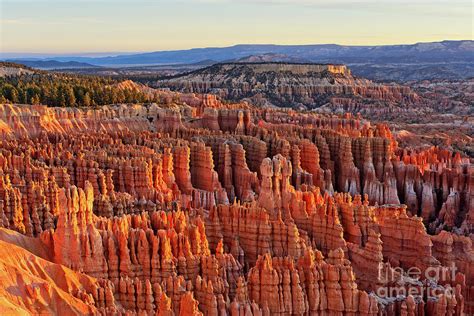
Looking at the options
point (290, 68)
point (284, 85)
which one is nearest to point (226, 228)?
point (284, 85)

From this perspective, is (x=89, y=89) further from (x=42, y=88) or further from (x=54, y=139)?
(x=54, y=139)

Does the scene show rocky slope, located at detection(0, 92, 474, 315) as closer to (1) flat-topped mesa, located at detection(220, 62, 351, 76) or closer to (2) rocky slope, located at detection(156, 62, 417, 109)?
(2) rocky slope, located at detection(156, 62, 417, 109)

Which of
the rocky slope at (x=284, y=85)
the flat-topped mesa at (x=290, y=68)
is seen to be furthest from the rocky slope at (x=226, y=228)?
the flat-topped mesa at (x=290, y=68)

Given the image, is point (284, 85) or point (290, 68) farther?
point (290, 68)

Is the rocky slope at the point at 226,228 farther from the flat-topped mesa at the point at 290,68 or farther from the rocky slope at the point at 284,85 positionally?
the flat-topped mesa at the point at 290,68

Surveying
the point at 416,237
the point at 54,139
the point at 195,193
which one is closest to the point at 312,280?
the point at 416,237

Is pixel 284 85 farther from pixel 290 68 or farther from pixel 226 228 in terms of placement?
pixel 226 228

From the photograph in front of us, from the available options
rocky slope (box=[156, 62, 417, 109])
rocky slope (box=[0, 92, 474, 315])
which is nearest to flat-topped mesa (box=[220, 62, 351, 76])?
rocky slope (box=[156, 62, 417, 109])

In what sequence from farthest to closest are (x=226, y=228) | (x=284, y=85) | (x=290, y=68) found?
(x=290, y=68) < (x=284, y=85) < (x=226, y=228)
